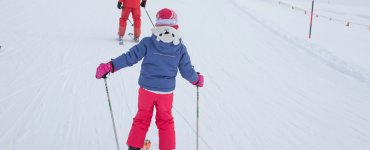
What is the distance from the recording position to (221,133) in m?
5.23

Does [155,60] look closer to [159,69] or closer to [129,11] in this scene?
[159,69]

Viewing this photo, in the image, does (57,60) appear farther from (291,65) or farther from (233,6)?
(233,6)

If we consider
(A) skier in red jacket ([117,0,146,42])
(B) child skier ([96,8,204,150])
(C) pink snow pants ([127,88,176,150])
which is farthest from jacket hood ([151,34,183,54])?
(A) skier in red jacket ([117,0,146,42])

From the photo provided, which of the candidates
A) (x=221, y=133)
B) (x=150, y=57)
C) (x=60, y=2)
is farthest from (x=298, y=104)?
(x=60, y=2)

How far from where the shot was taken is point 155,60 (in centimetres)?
389

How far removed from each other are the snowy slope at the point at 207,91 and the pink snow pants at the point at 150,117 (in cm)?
67

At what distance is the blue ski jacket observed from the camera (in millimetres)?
3852

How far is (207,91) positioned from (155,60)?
3132 millimetres

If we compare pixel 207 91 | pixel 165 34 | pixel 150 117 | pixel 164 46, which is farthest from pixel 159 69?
pixel 207 91

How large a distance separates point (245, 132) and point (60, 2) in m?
12.5

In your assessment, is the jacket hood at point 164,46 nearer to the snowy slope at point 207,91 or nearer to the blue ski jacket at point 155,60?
the blue ski jacket at point 155,60

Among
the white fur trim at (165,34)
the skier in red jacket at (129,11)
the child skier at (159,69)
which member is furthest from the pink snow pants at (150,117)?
the skier in red jacket at (129,11)

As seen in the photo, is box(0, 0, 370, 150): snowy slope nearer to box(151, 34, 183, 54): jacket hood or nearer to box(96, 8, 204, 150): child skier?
box(96, 8, 204, 150): child skier

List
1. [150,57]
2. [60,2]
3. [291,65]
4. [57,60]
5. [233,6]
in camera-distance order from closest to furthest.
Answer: [150,57] < [57,60] < [291,65] < [60,2] < [233,6]
